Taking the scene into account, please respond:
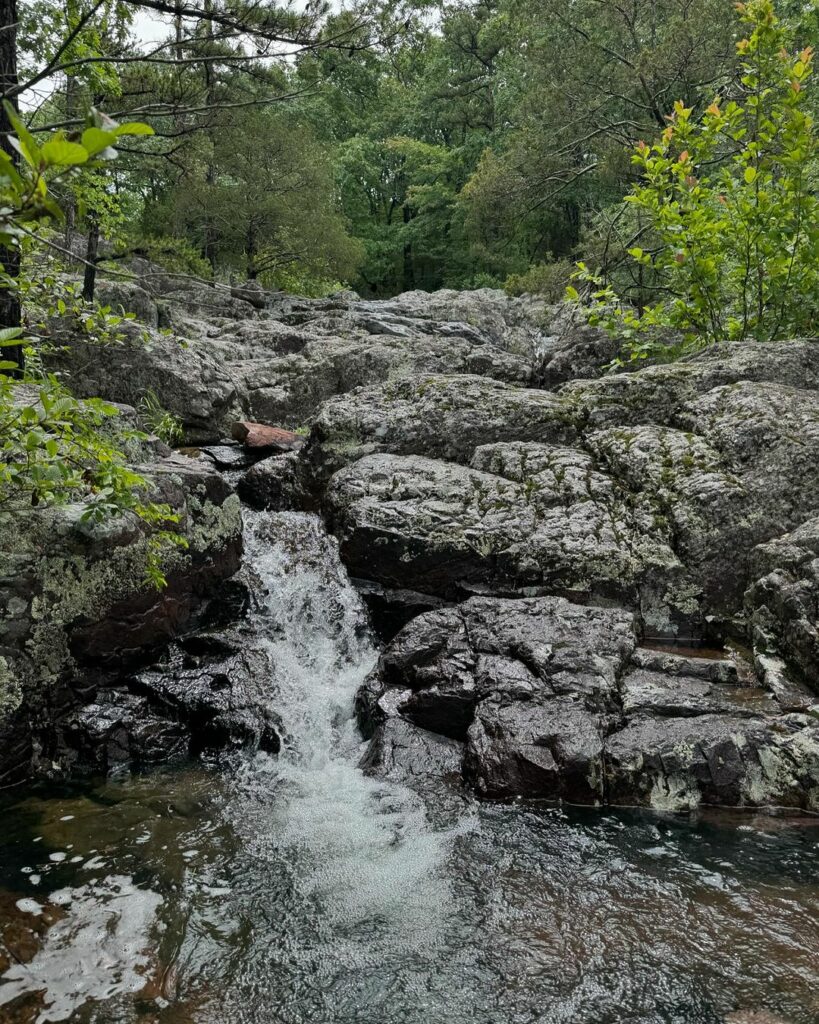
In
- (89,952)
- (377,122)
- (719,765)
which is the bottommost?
(89,952)

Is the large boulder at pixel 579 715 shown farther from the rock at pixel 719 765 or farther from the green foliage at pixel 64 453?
the green foliage at pixel 64 453

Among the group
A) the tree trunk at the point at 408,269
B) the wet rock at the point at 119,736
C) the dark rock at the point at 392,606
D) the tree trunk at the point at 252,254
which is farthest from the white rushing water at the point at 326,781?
the tree trunk at the point at 408,269

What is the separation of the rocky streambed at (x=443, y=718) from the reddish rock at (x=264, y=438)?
5.58 ft

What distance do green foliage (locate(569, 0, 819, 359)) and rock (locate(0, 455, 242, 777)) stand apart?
6188 mm

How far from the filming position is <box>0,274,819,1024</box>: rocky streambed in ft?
10.6

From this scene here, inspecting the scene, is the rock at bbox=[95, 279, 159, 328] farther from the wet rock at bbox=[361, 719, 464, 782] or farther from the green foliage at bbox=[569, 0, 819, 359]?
the wet rock at bbox=[361, 719, 464, 782]

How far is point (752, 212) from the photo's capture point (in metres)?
7.63

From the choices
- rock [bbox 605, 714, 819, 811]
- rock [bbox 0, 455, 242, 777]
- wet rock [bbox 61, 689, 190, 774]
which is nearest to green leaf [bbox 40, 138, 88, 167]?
rock [bbox 0, 455, 242, 777]

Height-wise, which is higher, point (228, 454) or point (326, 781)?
→ point (228, 454)

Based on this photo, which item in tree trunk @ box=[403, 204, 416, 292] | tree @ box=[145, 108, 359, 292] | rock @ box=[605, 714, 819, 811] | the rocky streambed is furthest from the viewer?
tree trunk @ box=[403, 204, 416, 292]

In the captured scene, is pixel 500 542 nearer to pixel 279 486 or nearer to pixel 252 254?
pixel 279 486

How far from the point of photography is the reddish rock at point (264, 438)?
11.2m

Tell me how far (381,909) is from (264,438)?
876 centimetres

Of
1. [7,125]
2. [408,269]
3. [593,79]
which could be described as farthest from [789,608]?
[408,269]
